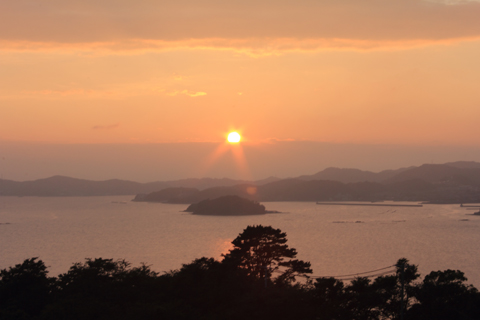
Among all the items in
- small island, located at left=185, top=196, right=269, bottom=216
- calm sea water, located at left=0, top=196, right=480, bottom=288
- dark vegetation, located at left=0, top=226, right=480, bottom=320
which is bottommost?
calm sea water, located at left=0, top=196, right=480, bottom=288

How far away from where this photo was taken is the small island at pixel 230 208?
388ft

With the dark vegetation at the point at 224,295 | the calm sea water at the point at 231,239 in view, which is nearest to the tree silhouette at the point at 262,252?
the dark vegetation at the point at 224,295

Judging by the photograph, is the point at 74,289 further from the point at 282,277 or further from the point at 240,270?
the point at 282,277

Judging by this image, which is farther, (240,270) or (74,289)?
(240,270)

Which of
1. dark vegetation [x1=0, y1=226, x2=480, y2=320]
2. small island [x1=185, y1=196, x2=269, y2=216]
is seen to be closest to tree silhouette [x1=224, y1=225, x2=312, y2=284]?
dark vegetation [x1=0, y1=226, x2=480, y2=320]

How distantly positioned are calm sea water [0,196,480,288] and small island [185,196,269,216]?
18879mm

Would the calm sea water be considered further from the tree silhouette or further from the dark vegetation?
the dark vegetation

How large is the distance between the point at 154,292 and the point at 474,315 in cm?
1339

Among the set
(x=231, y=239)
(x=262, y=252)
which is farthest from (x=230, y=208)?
(x=262, y=252)

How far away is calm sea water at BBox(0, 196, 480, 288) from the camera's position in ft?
163

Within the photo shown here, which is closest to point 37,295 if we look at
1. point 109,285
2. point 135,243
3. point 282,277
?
point 109,285

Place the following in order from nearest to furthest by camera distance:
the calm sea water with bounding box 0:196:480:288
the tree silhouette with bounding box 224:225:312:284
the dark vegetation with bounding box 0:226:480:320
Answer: the dark vegetation with bounding box 0:226:480:320
the tree silhouette with bounding box 224:225:312:284
the calm sea water with bounding box 0:196:480:288

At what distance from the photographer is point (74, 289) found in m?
19.6

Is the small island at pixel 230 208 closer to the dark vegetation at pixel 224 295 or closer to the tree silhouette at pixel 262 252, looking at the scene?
the tree silhouette at pixel 262 252
